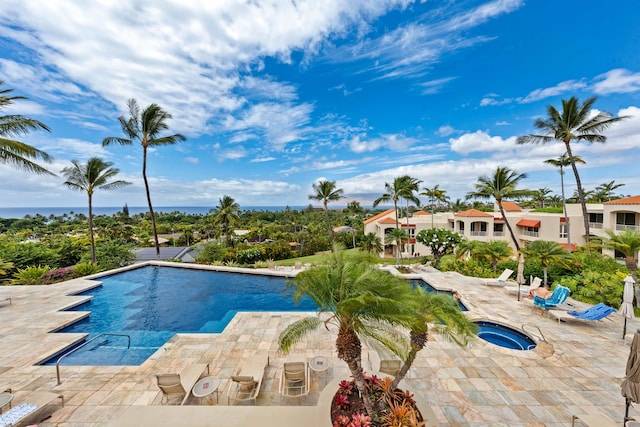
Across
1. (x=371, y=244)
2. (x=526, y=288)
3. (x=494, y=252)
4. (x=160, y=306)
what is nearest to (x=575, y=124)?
(x=494, y=252)

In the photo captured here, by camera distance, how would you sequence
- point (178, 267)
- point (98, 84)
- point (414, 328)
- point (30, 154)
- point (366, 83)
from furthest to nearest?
point (366, 83) < point (178, 267) < point (98, 84) < point (30, 154) < point (414, 328)

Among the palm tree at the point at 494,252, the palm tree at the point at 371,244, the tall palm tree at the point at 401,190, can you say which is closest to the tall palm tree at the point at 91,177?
the palm tree at the point at 371,244

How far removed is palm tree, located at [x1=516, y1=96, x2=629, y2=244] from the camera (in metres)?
17.1

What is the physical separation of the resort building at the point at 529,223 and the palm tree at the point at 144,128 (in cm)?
2291

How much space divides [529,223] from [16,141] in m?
38.1

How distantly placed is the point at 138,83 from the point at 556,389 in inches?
948

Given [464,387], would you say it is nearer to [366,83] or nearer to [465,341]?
[465,341]

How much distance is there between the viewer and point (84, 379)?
591 centimetres

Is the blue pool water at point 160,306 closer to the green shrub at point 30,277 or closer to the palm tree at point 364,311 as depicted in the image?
the green shrub at point 30,277

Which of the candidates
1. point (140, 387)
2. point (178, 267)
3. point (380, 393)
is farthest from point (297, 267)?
point (380, 393)

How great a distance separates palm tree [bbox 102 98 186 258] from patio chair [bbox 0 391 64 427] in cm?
1782

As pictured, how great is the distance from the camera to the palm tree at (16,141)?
30.0 ft

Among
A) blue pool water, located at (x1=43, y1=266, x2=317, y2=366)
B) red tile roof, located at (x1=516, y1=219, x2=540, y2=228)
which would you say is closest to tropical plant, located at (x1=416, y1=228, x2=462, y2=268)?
red tile roof, located at (x1=516, y1=219, x2=540, y2=228)

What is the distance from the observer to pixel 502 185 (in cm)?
2183
